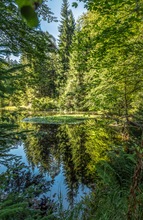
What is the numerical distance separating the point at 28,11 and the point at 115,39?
175 inches

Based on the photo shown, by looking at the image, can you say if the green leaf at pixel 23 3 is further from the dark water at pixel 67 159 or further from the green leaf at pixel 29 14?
the dark water at pixel 67 159

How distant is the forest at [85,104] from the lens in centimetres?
235

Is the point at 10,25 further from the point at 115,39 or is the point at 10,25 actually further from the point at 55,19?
the point at 115,39

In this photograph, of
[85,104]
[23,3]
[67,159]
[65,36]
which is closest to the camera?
[23,3]

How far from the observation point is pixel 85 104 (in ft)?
25.4

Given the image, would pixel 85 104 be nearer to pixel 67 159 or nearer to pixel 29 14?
pixel 67 159

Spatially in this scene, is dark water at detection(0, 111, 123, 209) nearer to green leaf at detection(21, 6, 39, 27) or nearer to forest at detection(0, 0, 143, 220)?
forest at detection(0, 0, 143, 220)

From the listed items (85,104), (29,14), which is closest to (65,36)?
(85,104)

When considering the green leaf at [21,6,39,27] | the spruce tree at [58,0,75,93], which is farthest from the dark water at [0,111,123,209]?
the spruce tree at [58,0,75,93]

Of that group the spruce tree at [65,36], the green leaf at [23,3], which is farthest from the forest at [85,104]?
the spruce tree at [65,36]

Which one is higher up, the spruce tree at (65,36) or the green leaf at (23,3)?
the spruce tree at (65,36)

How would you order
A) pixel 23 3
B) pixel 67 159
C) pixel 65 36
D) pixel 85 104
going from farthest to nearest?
pixel 65 36 → pixel 67 159 → pixel 85 104 → pixel 23 3

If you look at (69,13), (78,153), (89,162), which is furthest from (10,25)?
(69,13)

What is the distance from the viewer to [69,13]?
3588cm
